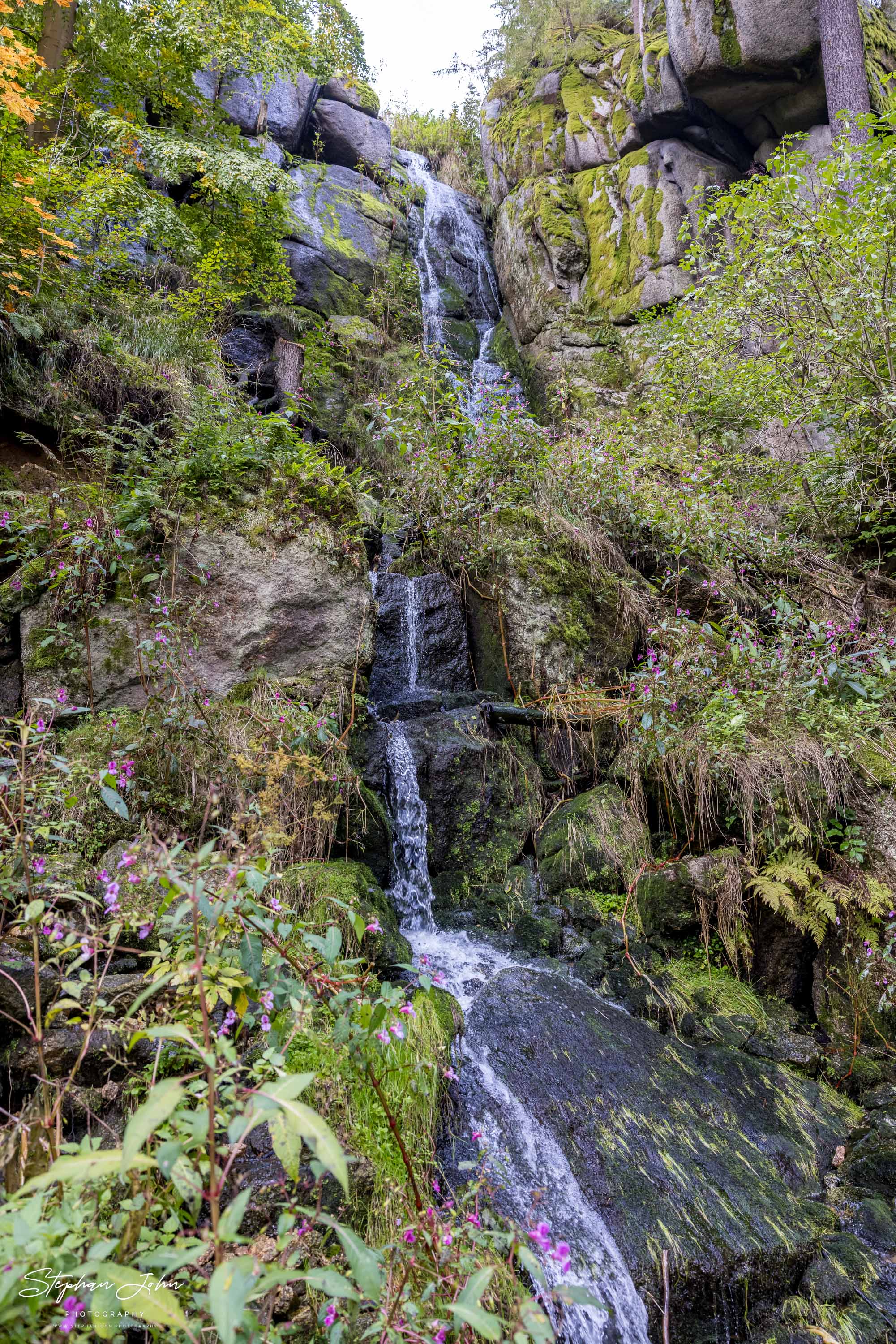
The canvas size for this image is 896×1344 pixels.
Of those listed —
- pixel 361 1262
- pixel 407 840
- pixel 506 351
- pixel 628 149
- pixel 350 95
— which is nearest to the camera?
pixel 361 1262

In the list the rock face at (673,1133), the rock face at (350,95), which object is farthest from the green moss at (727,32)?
the rock face at (673,1133)

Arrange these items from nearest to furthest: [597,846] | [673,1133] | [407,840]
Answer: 1. [673,1133]
2. [597,846]
3. [407,840]

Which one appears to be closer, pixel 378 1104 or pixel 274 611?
pixel 378 1104

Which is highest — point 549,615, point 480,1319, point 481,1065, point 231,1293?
point 549,615

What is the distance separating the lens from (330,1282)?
968mm

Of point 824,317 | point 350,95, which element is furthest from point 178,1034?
point 350,95

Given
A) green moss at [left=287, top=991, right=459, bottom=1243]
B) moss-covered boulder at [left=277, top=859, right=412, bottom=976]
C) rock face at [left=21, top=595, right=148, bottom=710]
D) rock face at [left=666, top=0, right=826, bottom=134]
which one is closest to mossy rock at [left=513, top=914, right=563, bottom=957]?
moss-covered boulder at [left=277, top=859, right=412, bottom=976]

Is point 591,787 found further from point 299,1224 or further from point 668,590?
point 299,1224

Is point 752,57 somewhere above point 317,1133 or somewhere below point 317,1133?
above

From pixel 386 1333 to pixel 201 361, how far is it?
22.5 ft

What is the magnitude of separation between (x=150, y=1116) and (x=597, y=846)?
13.1 ft

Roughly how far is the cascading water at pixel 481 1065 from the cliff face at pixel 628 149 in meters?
3.59

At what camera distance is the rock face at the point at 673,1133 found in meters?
2.46

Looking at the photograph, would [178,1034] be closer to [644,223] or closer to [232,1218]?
[232,1218]
